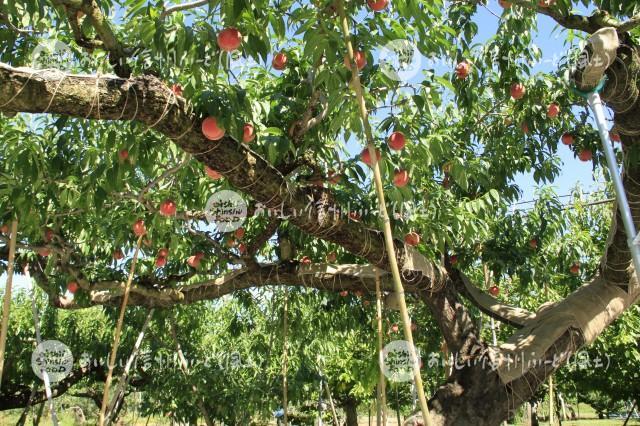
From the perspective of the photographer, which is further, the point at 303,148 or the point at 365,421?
the point at 365,421

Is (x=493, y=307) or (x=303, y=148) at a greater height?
(x=303, y=148)

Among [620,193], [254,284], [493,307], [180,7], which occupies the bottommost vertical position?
[620,193]

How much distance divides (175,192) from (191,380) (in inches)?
130

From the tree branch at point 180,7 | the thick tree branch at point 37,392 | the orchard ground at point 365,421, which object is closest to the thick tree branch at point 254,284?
the tree branch at point 180,7

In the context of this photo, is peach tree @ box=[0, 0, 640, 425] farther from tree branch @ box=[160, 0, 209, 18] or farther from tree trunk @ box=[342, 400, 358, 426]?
tree trunk @ box=[342, 400, 358, 426]

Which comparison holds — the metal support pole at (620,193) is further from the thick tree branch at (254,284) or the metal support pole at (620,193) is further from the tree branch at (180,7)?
the thick tree branch at (254,284)

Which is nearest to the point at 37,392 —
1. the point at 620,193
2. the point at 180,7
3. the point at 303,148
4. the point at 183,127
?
the point at 303,148

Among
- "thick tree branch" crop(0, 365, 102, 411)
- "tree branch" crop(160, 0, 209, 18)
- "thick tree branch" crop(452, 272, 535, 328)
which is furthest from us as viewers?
"thick tree branch" crop(0, 365, 102, 411)

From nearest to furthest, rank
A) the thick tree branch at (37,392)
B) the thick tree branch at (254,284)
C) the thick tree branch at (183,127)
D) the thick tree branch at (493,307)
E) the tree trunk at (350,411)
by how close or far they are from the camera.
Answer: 1. the thick tree branch at (183,127)
2. the thick tree branch at (254,284)
3. the thick tree branch at (493,307)
4. the thick tree branch at (37,392)
5. the tree trunk at (350,411)

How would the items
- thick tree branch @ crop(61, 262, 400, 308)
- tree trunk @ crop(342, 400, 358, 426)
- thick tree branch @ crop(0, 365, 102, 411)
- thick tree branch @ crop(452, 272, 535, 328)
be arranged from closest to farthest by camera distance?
thick tree branch @ crop(61, 262, 400, 308)
thick tree branch @ crop(452, 272, 535, 328)
thick tree branch @ crop(0, 365, 102, 411)
tree trunk @ crop(342, 400, 358, 426)

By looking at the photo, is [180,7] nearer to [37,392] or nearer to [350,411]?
[37,392]

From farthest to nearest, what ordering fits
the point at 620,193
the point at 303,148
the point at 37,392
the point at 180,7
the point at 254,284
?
1. the point at 37,392
2. the point at 254,284
3. the point at 303,148
4. the point at 180,7
5. the point at 620,193

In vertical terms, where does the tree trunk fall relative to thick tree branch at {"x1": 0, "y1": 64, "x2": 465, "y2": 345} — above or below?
below

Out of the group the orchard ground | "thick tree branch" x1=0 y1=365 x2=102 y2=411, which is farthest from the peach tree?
the orchard ground
